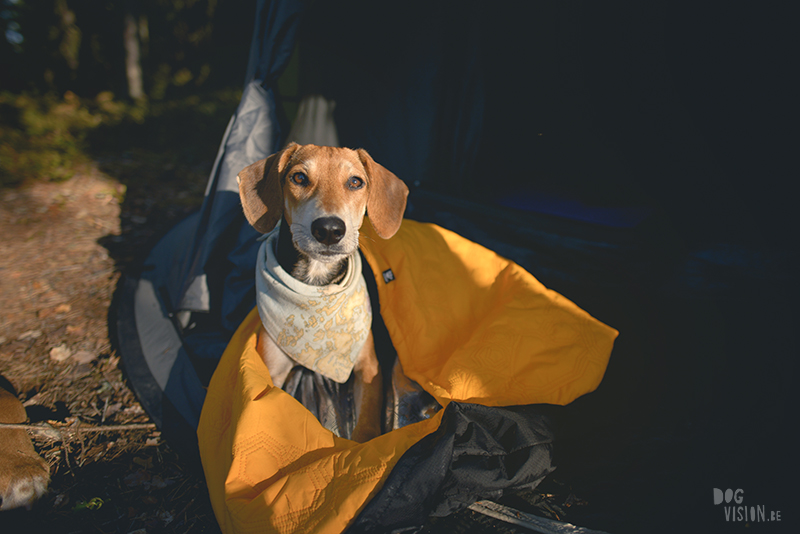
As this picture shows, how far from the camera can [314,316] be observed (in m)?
1.94

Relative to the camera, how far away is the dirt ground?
1.81m

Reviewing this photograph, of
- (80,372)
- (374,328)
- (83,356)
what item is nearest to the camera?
(374,328)

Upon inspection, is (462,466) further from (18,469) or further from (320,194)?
(18,469)

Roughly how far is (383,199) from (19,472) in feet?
7.41

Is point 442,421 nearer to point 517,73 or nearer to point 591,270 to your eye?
point 591,270

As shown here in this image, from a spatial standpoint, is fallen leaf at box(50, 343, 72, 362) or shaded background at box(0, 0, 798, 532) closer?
shaded background at box(0, 0, 798, 532)

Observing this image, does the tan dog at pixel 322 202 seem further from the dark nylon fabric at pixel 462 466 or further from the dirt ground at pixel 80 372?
the dirt ground at pixel 80 372

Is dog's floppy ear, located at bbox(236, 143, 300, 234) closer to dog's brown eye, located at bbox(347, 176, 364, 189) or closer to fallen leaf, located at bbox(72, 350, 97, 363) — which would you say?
dog's brown eye, located at bbox(347, 176, 364, 189)

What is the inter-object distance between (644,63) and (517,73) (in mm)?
987

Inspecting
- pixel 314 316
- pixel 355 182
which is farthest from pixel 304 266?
pixel 355 182

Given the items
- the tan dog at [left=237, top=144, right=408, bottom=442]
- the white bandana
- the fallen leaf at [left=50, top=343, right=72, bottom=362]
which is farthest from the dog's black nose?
the fallen leaf at [left=50, top=343, right=72, bottom=362]

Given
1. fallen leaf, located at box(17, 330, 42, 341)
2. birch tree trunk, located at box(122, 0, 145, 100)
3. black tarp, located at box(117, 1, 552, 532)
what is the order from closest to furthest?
black tarp, located at box(117, 1, 552, 532) < fallen leaf, located at box(17, 330, 42, 341) < birch tree trunk, located at box(122, 0, 145, 100)

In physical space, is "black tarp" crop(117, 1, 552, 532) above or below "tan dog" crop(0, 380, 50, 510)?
above

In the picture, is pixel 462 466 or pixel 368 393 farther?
pixel 368 393
